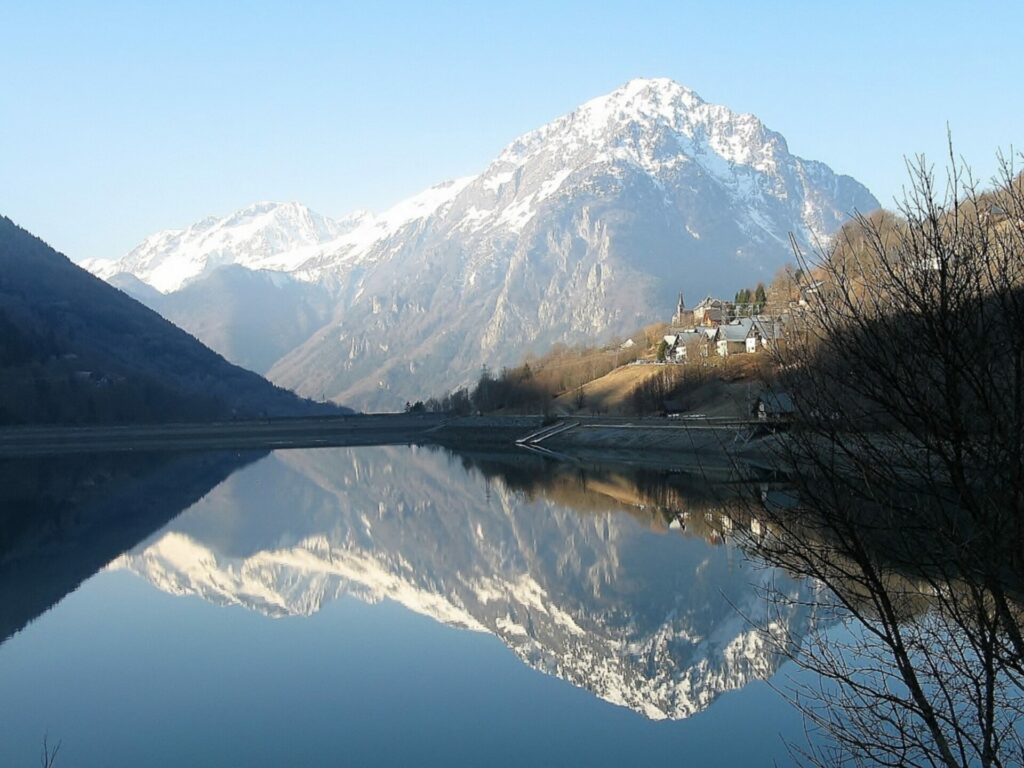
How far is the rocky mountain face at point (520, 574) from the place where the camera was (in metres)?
24.2

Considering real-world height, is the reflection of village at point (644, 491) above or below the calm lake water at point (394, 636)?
above

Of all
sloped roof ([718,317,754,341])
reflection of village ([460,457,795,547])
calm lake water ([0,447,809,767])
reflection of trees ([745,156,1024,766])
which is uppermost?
sloped roof ([718,317,754,341])

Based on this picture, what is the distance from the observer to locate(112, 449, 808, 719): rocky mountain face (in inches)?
951

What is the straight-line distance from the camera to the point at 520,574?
37.8 meters

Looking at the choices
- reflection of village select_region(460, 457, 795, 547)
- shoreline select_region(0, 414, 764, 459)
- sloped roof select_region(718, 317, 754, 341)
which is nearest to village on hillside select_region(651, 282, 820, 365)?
sloped roof select_region(718, 317, 754, 341)

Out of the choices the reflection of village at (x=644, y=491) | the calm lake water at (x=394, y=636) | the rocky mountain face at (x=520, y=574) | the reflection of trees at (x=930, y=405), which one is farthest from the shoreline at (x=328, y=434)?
the reflection of trees at (x=930, y=405)

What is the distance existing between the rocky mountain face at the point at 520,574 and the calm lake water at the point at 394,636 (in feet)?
0.42

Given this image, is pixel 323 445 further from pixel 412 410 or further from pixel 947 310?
pixel 947 310

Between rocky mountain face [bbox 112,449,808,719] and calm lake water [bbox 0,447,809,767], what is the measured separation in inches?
5.0

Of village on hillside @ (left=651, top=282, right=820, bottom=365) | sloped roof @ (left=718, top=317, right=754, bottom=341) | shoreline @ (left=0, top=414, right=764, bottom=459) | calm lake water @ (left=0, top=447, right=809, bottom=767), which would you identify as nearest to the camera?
calm lake water @ (left=0, top=447, right=809, bottom=767)

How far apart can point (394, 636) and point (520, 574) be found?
34.2ft

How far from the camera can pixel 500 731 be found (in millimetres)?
18875

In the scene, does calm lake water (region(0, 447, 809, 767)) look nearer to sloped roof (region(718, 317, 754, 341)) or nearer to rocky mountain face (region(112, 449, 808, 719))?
rocky mountain face (region(112, 449, 808, 719))

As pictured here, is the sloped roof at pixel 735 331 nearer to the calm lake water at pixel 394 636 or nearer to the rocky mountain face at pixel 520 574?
the rocky mountain face at pixel 520 574
